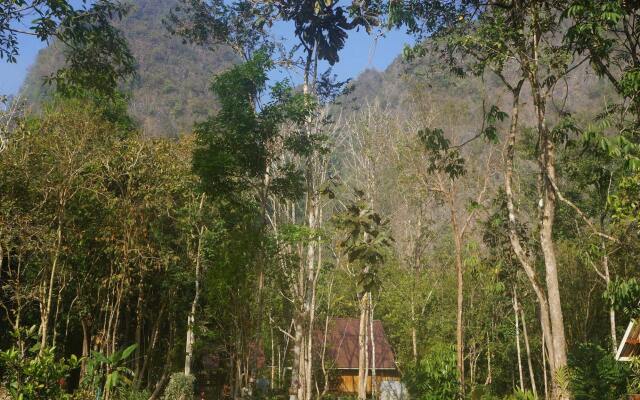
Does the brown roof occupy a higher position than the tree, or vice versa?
the tree

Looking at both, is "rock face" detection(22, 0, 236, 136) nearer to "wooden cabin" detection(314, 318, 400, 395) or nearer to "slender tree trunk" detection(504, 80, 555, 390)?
"wooden cabin" detection(314, 318, 400, 395)

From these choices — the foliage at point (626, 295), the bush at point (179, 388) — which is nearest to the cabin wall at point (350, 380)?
the bush at point (179, 388)

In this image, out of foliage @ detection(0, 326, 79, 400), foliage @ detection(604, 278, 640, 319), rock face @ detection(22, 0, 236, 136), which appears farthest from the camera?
rock face @ detection(22, 0, 236, 136)

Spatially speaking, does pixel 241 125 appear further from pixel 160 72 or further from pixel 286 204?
pixel 160 72

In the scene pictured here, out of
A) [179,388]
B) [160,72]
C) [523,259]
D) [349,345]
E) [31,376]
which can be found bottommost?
[179,388]

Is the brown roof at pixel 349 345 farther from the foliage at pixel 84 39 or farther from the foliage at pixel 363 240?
the foliage at pixel 84 39

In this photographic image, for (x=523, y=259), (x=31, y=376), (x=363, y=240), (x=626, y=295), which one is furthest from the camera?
(x=363, y=240)

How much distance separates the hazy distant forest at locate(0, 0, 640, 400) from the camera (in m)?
9.08

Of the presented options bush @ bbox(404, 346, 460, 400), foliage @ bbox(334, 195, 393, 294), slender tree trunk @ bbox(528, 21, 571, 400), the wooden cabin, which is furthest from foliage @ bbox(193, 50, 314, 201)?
the wooden cabin

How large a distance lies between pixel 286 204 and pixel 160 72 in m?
74.4

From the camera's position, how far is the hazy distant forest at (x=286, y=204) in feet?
29.8

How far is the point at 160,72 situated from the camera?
84438 millimetres

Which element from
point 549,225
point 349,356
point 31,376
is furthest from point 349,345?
point 31,376

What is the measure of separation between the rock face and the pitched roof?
56.2 metres
